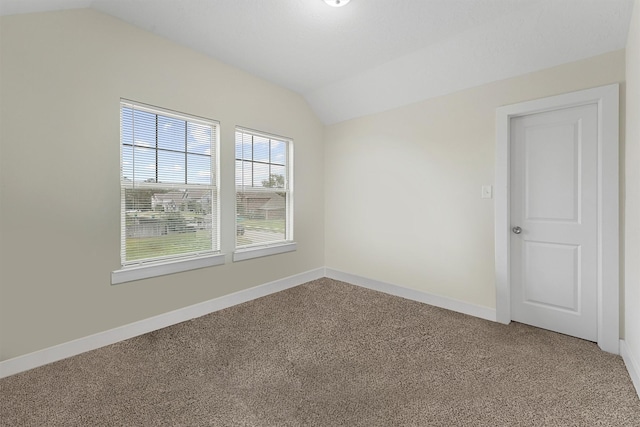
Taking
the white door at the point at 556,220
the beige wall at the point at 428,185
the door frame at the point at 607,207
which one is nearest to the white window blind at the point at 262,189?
the beige wall at the point at 428,185

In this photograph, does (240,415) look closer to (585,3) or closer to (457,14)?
(457,14)

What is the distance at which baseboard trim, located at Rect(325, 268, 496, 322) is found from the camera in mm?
2850

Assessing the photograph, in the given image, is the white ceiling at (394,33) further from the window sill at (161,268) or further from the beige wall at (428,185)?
the window sill at (161,268)

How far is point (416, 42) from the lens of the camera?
8.54 feet

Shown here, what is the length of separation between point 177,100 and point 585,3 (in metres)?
3.34

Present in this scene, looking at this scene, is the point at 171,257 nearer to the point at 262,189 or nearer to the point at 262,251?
the point at 262,251

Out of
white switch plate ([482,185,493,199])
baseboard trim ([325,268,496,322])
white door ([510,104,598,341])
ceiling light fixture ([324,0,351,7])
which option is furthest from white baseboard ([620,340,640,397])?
ceiling light fixture ([324,0,351,7])

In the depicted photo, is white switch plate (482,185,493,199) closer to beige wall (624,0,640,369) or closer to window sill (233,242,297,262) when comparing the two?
beige wall (624,0,640,369)

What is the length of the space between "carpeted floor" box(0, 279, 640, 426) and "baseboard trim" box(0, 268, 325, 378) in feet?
0.26

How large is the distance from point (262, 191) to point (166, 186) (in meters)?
1.13

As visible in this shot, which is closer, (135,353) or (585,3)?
(585,3)

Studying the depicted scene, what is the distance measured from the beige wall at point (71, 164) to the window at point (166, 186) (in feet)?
0.41

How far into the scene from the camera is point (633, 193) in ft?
6.07

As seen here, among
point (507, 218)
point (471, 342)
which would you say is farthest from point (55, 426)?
point (507, 218)
